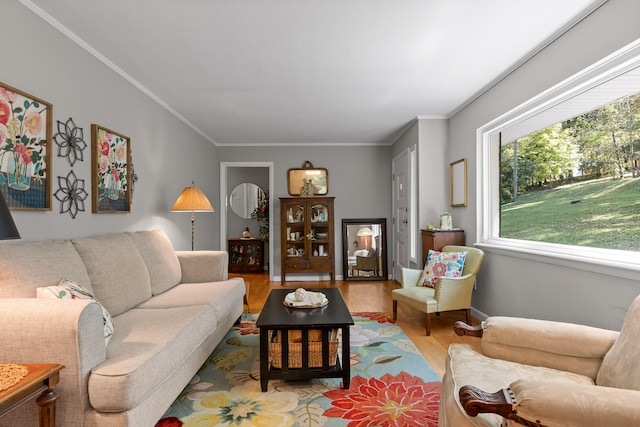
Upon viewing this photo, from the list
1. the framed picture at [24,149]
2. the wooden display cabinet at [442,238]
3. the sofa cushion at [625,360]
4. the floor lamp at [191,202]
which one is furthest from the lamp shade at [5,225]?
the wooden display cabinet at [442,238]

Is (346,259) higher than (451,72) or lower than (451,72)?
lower

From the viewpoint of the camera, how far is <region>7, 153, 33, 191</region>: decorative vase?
6.73ft

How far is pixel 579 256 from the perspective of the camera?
2426 mm

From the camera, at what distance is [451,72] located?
3.23 metres

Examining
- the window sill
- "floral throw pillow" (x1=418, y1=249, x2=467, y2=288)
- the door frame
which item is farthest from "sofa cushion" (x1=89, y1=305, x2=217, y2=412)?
the door frame

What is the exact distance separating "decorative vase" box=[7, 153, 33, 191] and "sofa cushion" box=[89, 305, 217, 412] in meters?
0.95

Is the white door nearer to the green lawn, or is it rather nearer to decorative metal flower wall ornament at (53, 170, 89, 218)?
the green lawn

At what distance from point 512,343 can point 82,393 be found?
1.83 meters

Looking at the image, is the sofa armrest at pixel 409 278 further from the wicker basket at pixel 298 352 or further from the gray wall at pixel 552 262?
the wicker basket at pixel 298 352

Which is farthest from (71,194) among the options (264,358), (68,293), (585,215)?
(585,215)

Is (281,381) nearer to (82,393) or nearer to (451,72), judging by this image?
(82,393)

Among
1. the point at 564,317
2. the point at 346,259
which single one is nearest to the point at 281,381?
the point at 564,317

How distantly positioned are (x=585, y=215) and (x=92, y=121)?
12.1ft

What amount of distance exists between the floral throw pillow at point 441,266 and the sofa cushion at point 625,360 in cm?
219
